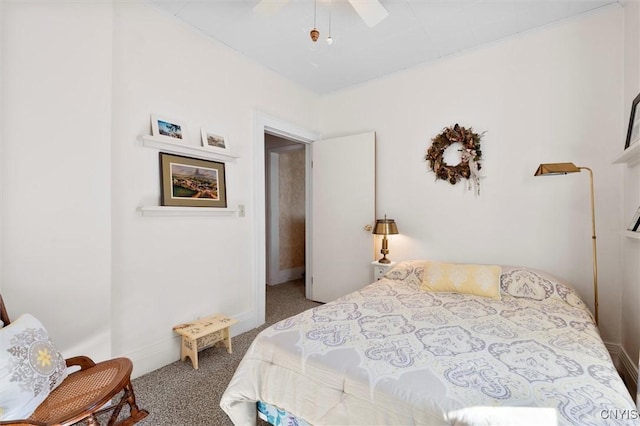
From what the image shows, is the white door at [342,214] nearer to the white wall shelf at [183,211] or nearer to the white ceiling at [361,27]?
the white ceiling at [361,27]

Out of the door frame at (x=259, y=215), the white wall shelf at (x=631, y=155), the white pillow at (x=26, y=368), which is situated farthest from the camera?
the door frame at (x=259, y=215)

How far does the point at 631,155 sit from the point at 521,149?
82 centimetres

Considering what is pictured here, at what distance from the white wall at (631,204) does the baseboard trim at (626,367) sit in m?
0.05

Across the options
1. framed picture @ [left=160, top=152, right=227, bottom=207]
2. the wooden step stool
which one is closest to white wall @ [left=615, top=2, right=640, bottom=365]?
the wooden step stool

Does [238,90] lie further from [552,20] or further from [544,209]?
[544,209]

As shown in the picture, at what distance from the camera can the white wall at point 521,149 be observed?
2338mm

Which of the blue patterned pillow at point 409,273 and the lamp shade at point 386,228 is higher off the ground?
the lamp shade at point 386,228

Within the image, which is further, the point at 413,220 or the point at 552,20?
the point at 413,220

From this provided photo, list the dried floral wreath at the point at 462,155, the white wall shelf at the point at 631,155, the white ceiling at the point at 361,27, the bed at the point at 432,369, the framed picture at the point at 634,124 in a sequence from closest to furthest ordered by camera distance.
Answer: the bed at the point at 432,369, the white wall shelf at the point at 631,155, the framed picture at the point at 634,124, the white ceiling at the point at 361,27, the dried floral wreath at the point at 462,155

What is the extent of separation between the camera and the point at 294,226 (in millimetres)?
5398

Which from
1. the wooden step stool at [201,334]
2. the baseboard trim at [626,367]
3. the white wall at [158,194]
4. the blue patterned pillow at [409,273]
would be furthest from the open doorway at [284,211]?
the baseboard trim at [626,367]

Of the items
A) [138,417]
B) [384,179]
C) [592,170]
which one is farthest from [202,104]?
[592,170]

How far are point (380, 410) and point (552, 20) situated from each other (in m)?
3.18

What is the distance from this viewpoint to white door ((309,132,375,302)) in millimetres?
3490
